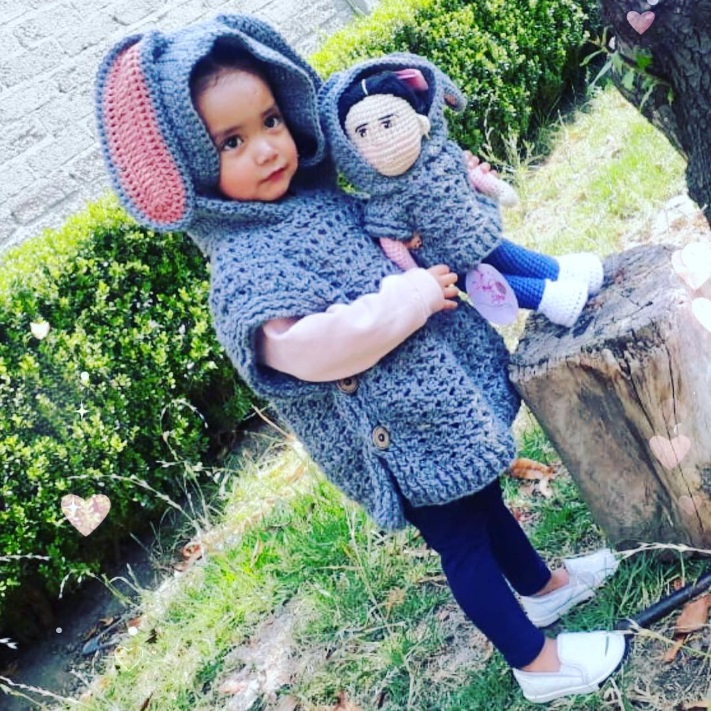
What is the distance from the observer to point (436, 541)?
233 cm

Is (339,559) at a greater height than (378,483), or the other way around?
(378,483)

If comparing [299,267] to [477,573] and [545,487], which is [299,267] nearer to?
[477,573]

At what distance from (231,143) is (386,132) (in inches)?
13.4

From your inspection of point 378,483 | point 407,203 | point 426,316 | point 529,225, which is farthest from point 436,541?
point 529,225

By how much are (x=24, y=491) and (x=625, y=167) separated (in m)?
3.37

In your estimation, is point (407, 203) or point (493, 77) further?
point (493, 77)

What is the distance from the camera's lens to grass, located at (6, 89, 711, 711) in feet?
8.64

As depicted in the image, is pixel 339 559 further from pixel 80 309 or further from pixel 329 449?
pixel 80 309

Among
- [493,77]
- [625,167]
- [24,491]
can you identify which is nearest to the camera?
[24,491]

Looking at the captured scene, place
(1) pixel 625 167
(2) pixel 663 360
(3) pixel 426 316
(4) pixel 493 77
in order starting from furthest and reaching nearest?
(4) pixel 493 77
(1) pixel 625 167
(2) pixel 663 360
(3) pixel 426 316
